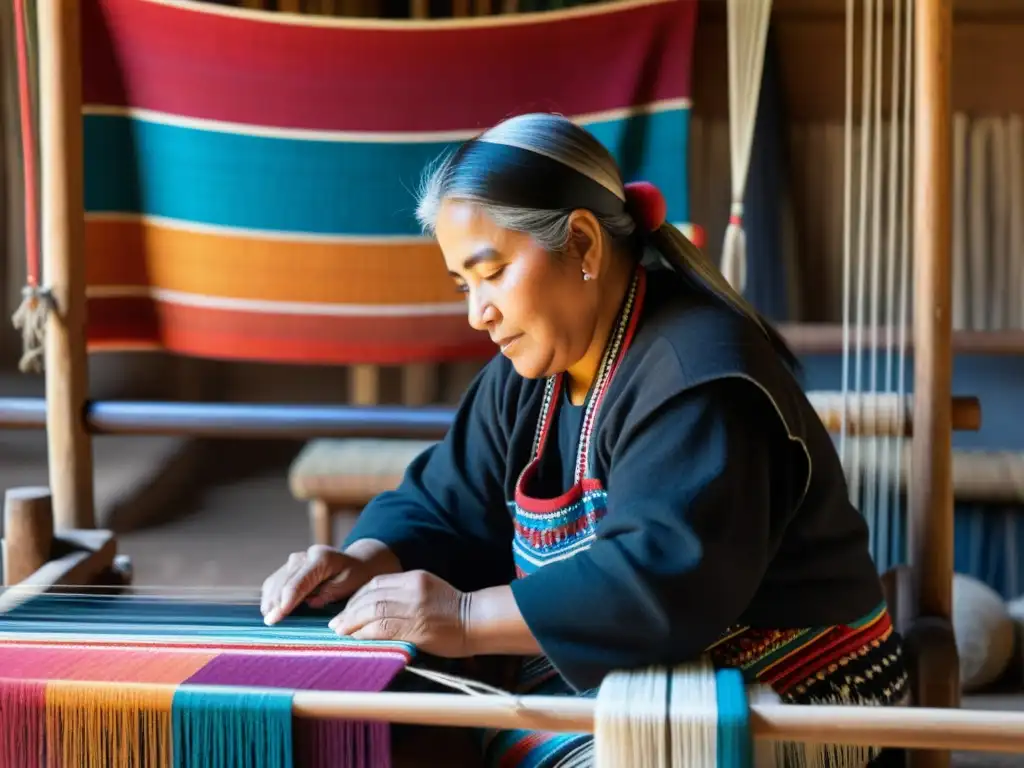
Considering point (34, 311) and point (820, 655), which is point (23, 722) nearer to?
point (820, 655)

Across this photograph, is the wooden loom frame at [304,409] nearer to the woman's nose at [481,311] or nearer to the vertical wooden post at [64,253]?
the vertical wooden post at [64,253]

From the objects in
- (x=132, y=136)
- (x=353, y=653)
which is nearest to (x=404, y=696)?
(x=353, y=653)

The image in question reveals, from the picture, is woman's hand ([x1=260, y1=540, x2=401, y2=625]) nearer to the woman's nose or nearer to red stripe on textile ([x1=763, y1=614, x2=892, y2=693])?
the woman's nose

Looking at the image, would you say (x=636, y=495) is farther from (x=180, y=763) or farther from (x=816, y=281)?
(x=816, y=281)

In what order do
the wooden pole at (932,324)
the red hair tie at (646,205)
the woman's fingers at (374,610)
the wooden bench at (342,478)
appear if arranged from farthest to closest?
the wooden bench at (342,478) < the wooden pole at (932,324) < the red hair tie at (646,205) < the woman's fingers at (374,610)

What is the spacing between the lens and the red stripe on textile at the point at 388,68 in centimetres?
231

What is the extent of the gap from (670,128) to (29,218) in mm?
1225

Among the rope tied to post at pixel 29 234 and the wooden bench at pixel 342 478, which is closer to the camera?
the rope tied to post at pixel 29 234

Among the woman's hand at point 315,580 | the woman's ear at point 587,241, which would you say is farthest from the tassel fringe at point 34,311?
the woman's ear at point 587,241

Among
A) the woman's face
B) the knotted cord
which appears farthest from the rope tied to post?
the knotted cord

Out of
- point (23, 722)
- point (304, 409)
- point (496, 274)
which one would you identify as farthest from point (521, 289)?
point (304, 409)

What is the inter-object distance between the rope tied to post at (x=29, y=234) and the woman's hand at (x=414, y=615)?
1.02 m

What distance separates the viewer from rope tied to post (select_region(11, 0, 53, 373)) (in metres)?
2.11

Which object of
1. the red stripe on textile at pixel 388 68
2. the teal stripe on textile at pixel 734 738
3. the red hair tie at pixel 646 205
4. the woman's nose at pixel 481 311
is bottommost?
the teal stripe on textile at pixel 734 738
